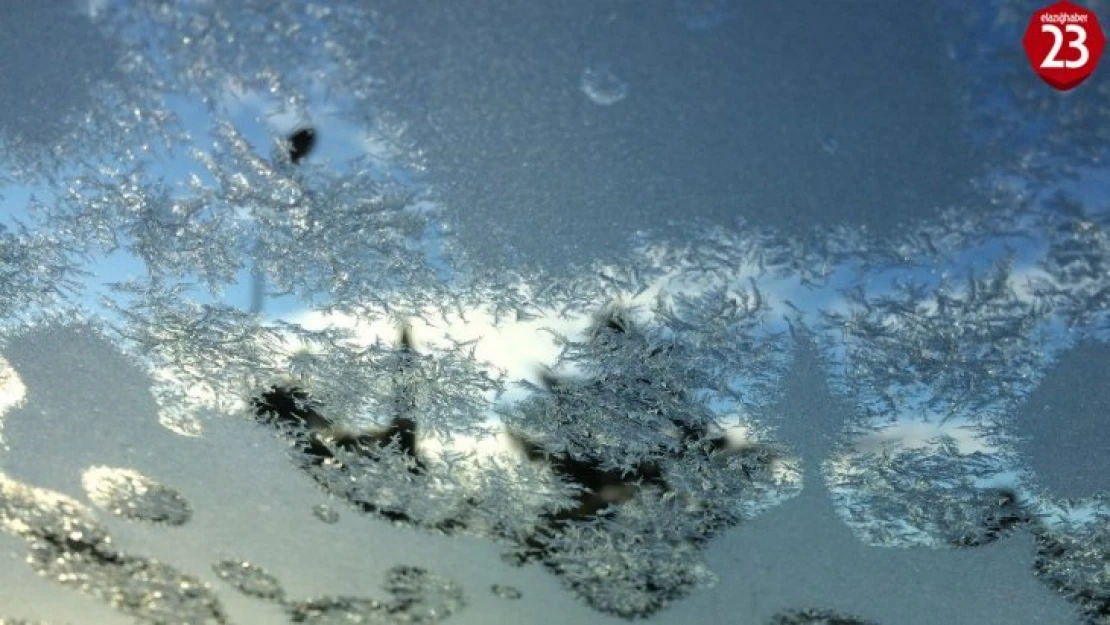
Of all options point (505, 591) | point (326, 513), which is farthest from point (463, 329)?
point (505, 591)

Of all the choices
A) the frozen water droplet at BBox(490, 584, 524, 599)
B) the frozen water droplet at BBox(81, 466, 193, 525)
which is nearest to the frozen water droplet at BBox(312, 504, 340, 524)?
the frozen water droplet at BBox(81, 466, 193, 525)

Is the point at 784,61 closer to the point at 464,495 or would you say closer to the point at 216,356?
the point at 216,356
